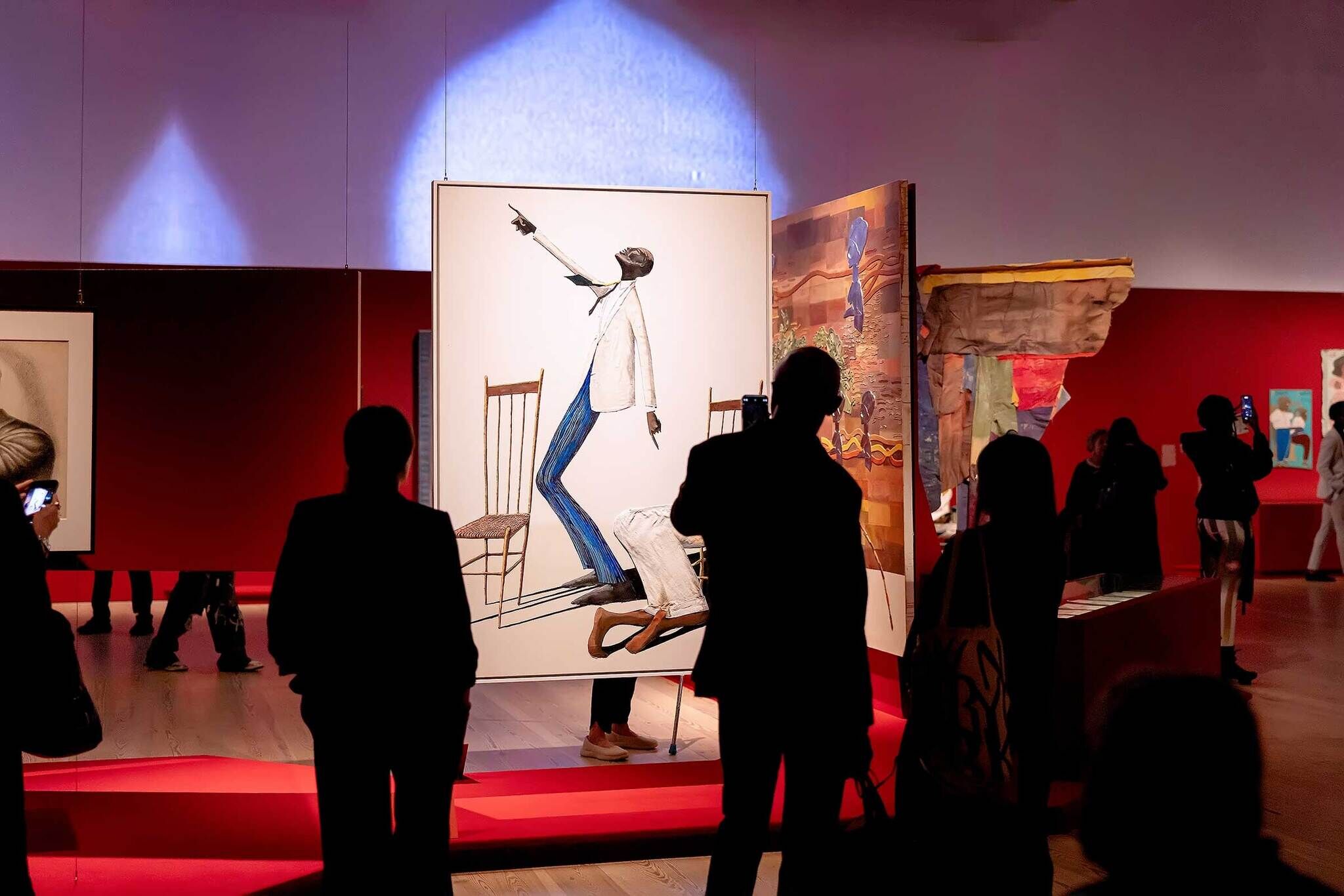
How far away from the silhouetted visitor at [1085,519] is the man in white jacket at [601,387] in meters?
3.12

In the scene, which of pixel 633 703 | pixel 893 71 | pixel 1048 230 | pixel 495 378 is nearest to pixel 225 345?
pixel 495 378

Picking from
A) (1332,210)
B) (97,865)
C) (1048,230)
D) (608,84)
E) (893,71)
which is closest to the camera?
(97,865)

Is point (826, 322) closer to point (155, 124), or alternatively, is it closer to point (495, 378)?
point (495, 378)

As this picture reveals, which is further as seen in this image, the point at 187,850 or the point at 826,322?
the point at 826,322

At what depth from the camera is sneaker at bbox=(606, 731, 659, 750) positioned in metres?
4.95

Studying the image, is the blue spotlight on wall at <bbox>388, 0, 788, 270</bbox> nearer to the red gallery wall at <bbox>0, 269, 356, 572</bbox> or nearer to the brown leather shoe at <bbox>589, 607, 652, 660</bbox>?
the red gallery wall at <bbox>0, 269, 356, 572</bbox>

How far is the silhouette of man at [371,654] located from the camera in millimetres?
2502

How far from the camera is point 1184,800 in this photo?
98 cm

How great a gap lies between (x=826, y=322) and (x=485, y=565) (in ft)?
5.09

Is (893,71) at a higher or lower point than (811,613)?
higher

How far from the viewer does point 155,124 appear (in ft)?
17.7

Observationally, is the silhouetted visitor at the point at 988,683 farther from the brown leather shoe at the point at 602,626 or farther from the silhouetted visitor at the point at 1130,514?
the silhouetted visitor at the point at 1130,514

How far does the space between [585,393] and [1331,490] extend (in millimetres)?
9245

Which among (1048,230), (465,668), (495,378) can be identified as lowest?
(465,668)
